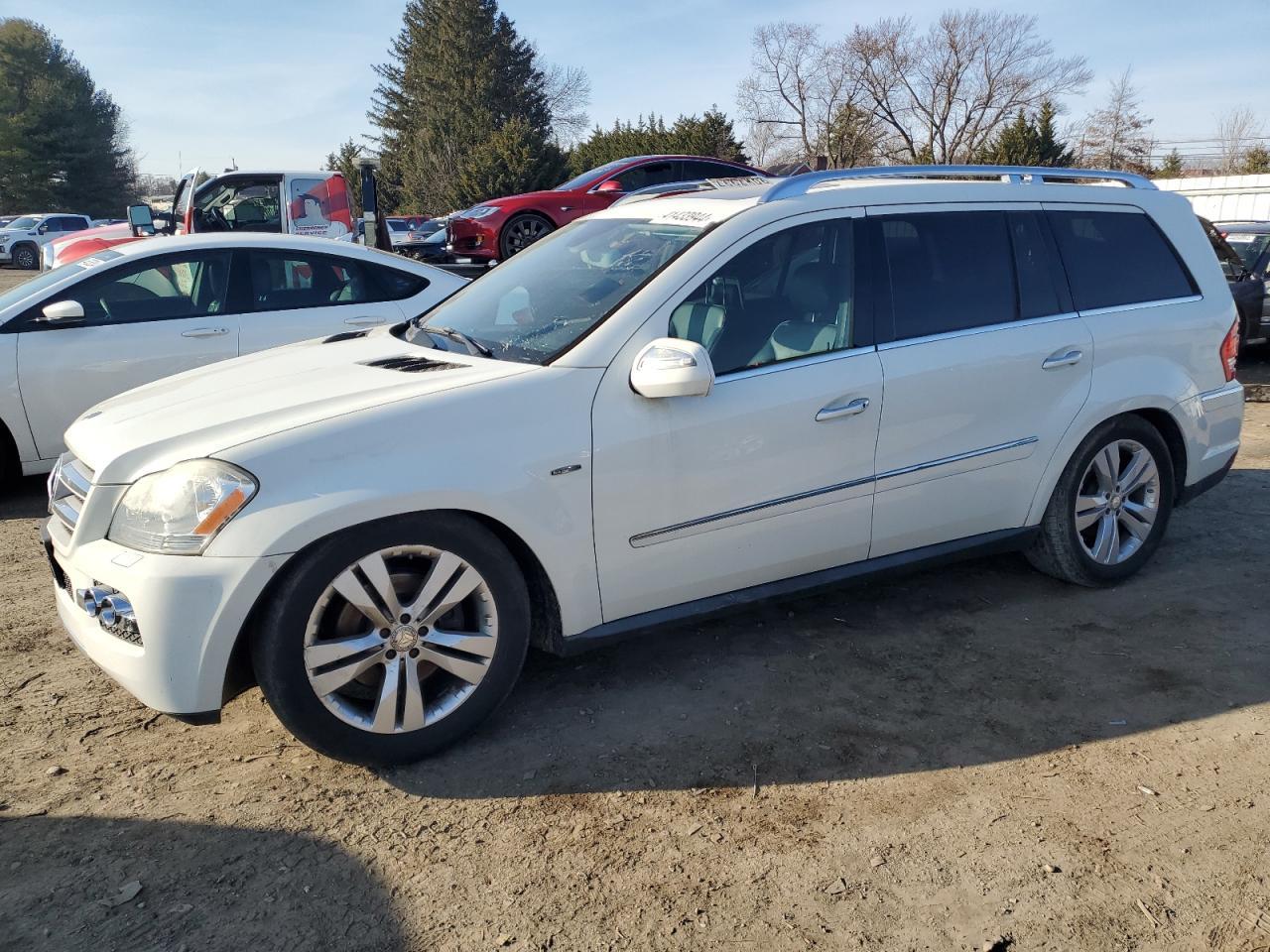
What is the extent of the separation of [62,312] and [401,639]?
4174 mm

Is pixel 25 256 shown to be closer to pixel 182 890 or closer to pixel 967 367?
pixel 967 367

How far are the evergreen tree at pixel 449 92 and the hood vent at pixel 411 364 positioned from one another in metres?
44.5

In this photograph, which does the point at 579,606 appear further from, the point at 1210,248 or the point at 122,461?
the point at 1210,248

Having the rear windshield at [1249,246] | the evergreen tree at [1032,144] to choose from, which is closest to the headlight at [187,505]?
the rear windshield at [1249,246]

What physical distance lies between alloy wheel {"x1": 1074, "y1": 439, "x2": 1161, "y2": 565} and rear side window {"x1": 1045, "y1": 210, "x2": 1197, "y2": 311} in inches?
25.9

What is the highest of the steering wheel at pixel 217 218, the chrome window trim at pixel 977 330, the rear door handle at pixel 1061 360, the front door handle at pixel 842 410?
the steering wheel at pixel 217 218

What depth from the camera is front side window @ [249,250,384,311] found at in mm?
6551

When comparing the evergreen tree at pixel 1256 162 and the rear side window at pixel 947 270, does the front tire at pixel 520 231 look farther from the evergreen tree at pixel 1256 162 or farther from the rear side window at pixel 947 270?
the evergreen tree at pixel 1256 162

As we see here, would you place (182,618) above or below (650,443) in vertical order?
below

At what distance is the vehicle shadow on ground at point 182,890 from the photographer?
2434 mm

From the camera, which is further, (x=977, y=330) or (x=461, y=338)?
(x=977, y=330)

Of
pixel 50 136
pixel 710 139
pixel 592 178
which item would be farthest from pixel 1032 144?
pixel 50 136

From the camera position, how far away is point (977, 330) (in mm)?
4066

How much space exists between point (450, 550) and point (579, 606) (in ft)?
1.65
